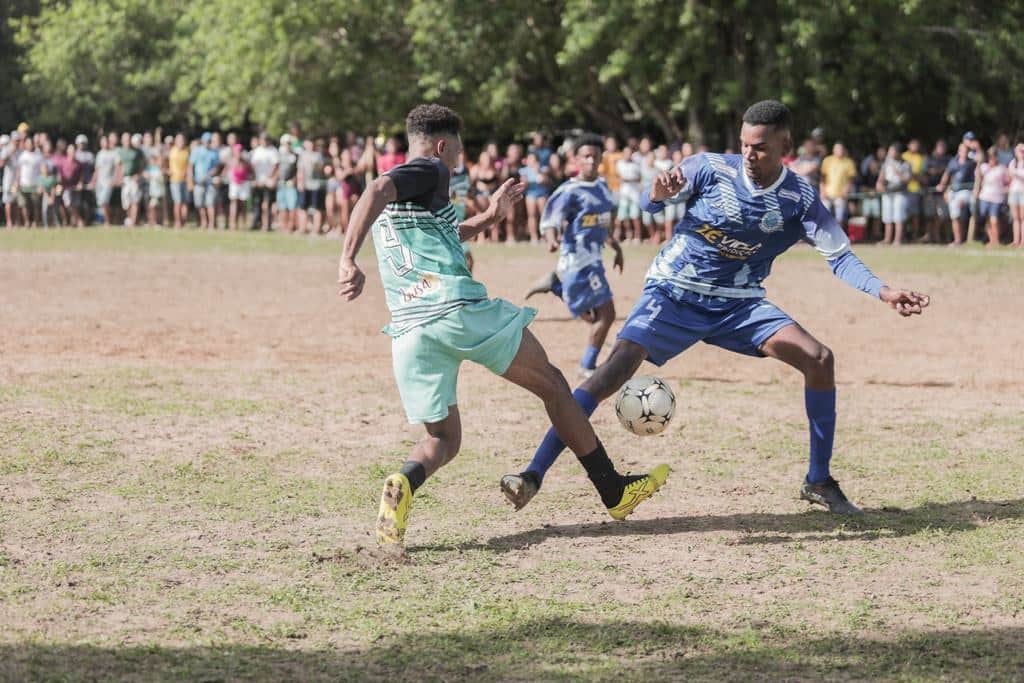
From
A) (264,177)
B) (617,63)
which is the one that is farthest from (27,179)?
(617,63)

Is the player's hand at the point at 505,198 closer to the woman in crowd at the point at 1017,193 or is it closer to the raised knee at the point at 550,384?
the raised knee at the point at 550,384

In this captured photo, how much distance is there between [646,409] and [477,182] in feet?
65.7

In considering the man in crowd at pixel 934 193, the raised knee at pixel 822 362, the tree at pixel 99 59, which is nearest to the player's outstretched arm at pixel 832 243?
the raised knee at pixel 822 362

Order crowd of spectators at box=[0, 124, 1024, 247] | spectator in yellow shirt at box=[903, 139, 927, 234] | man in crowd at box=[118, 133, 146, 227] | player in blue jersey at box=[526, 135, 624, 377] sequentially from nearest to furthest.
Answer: player in blue jersey at box=[526, 135, 624, 377] → crowd of spectators at box=[0, 124, 1024, 247] → spectator in yellow shirt at box=[903, 139, 927, 234] → man in crowd at box=[118, 133, 146, 227]

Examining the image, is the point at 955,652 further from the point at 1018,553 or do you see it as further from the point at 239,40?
the point at 239,40

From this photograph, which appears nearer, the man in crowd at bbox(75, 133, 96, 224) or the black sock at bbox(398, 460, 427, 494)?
the black sock at bbox(398, 460, 427, 494)

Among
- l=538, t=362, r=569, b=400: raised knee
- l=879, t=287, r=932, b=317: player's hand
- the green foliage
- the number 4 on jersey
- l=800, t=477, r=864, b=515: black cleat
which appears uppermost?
the green foliage

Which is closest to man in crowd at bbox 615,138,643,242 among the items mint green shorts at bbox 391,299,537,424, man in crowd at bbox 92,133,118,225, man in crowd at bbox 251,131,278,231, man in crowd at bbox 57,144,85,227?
man in crowd at bbox 251,131,278,231

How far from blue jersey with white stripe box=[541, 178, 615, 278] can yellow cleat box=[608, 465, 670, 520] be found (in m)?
5.25

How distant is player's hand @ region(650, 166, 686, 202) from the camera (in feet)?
23.7

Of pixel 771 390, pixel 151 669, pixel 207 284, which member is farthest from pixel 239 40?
pixel 151 669

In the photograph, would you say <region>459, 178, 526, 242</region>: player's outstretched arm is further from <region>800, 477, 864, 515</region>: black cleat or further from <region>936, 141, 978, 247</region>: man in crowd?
<region>936, 141, 978, 247</region>: man in crowd

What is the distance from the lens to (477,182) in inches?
1070

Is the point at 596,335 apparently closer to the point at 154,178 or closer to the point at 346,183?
the point at 346,183
